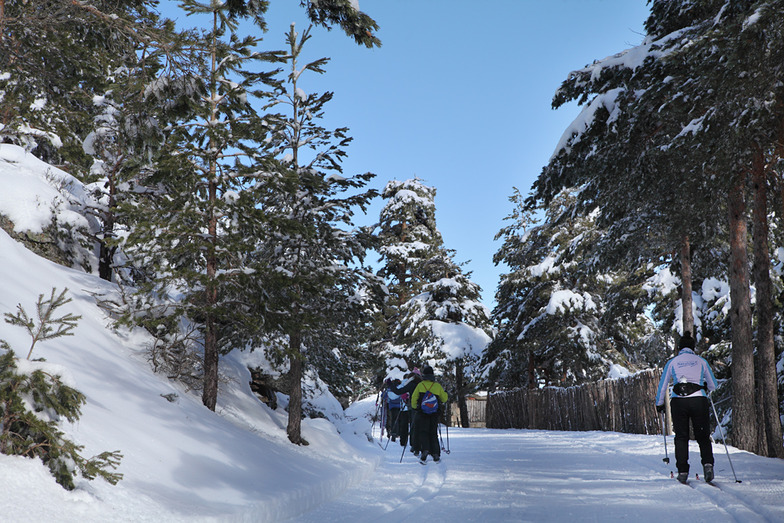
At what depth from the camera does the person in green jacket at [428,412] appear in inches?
501

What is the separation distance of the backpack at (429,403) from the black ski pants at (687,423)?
17.8 feet

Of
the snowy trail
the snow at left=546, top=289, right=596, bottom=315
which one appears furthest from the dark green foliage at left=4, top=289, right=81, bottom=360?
the snow at left=546, top=289, right=596, bottom=315

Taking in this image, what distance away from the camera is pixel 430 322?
32.9 metres

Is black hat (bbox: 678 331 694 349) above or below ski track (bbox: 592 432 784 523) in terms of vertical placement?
above

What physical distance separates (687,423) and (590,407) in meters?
13.8

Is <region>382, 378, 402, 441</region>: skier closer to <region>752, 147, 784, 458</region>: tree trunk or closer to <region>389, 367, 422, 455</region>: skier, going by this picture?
<region>389, 367, 422, 455</region>: skier

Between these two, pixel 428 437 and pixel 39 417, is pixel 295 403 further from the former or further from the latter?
pixel 39 417

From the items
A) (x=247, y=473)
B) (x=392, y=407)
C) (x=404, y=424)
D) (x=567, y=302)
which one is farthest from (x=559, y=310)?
(x=247, y=473)

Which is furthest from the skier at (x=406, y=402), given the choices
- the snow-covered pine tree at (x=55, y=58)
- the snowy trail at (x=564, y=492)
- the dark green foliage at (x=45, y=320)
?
the dark green foliage at (x=45, y=320)

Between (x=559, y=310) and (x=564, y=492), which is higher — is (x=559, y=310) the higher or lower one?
the higher one

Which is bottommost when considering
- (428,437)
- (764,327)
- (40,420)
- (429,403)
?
(428,437)

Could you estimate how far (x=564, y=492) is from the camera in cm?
789

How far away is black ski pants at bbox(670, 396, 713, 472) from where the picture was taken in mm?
8281

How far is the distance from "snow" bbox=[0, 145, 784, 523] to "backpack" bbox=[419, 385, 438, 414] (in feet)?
3.49
